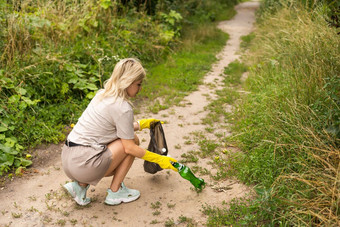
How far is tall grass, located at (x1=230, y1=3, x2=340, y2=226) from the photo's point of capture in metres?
2.87

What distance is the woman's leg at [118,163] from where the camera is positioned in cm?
337

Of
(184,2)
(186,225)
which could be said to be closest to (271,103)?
(186,225)

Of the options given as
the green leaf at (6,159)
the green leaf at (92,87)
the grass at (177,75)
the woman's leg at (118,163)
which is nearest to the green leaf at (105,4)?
the grass at (177,75)

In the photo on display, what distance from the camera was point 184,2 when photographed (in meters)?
11.2

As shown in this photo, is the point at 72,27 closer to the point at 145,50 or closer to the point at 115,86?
the point at 145,50

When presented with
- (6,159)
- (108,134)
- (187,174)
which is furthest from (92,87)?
(187,174)

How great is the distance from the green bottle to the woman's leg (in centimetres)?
47

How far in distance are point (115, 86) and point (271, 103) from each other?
88.2 inches

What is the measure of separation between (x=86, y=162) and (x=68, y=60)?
3115mm

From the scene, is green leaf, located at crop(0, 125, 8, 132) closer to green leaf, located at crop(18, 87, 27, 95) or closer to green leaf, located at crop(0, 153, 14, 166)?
green leaf, located at crop(0, 153, 14, 166)

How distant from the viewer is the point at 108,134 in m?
3.37

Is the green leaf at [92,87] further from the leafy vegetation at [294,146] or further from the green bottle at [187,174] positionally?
the green bottle at [187,174]

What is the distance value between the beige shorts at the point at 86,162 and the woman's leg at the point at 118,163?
0.18ft

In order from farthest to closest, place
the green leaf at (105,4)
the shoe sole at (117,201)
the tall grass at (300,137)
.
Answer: the green leaf at (105,4) → the shoe sole at (117,201) → the tall grass at (300,137)
